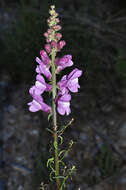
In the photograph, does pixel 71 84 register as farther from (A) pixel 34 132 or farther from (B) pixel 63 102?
(A) pixel 34 132

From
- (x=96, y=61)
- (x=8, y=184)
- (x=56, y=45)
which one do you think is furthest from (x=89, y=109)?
(x=56, y=45)

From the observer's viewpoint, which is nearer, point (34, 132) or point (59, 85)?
point (59, 85)

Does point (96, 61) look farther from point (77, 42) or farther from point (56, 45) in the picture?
point (56, 45)

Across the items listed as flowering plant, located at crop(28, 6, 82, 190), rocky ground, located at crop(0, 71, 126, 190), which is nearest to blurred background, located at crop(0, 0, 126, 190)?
rocky ground, located at crop(0, 71, 126, 190)

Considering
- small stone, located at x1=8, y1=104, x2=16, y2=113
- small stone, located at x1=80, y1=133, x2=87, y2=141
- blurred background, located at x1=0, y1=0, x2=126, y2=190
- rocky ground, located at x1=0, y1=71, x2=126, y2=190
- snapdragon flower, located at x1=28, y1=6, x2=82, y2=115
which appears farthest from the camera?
small stone, located at x1=8, y1=104, x2=16, y2=113

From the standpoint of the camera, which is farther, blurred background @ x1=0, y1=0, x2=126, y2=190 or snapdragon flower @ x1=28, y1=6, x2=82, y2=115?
blurred background @ x1=0, y1=0, x2=126, y2=190

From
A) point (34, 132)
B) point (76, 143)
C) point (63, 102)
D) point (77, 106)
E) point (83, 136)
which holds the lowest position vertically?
point (63, 102)

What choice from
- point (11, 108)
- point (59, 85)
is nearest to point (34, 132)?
point (11, 108)

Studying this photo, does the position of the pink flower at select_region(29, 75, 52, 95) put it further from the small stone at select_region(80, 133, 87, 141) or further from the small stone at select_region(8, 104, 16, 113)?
the small stone at select_region(8, 104, 16, 113)
